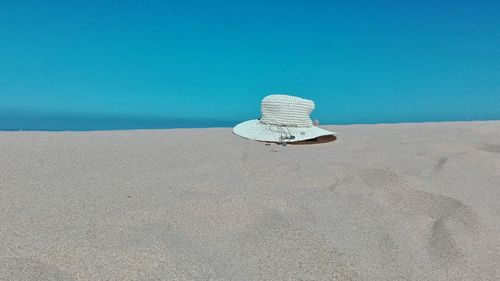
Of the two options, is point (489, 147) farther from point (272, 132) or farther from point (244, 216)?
point (244, 216)

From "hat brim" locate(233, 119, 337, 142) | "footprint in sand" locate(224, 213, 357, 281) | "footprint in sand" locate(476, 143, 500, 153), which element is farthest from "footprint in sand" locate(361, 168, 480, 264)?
"hat brim" locate(233, 119, 337, 142)

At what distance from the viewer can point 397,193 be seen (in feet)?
A: 5.64

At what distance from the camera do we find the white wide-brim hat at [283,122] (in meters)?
3.44

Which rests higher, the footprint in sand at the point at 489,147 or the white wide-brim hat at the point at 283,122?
the white wide-brim hat at the point at 283,122

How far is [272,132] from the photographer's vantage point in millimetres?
3473

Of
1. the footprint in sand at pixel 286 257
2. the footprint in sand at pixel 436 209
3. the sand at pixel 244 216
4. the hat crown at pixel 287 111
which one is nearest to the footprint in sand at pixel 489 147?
the sand at pixel 244 216

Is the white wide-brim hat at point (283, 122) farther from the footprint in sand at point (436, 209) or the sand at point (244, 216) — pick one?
the footprint in sand at point (436, 209)

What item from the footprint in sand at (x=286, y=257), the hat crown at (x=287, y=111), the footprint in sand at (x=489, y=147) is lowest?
the footprint in sand at (x=286, y=257)

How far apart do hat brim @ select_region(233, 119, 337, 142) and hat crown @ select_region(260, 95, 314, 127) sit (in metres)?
0.07

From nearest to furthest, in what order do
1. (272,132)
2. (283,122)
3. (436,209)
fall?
(436,209)
(272,132)
(283,122)

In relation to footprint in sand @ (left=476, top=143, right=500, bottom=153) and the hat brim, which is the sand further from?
the hat brim

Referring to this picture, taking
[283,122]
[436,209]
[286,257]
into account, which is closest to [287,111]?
[283,122]

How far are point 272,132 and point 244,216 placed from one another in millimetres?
2118

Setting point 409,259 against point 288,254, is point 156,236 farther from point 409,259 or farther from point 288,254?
point 409,259
